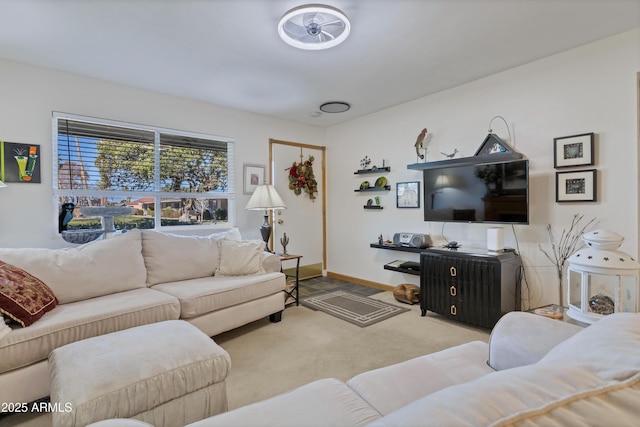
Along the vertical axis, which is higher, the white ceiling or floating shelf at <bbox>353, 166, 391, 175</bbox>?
the white ceiling

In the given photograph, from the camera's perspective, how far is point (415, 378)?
1192mm

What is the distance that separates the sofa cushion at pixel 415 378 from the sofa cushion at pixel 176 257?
2222 mm

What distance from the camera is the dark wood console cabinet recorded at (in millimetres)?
2736

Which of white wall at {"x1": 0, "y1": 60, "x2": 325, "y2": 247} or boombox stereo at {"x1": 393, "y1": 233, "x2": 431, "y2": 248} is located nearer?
white wall at {"x1": 0, "y1": 60, "x2": 325, "y2": 247}

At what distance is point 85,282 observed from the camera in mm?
2336

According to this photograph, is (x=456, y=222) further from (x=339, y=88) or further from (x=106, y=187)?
(x=106, y=187)

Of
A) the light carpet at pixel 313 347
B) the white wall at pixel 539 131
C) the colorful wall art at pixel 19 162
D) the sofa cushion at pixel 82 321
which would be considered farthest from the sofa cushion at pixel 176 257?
the white wall at pixel 539 131

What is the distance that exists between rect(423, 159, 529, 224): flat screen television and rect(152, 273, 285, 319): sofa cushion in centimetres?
194

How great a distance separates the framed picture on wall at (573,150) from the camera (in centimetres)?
260

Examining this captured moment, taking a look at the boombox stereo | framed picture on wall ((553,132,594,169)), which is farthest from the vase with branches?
the boombox stereo

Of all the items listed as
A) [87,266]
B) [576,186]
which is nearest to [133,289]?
[87,266]

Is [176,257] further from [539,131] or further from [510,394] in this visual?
[539,131]

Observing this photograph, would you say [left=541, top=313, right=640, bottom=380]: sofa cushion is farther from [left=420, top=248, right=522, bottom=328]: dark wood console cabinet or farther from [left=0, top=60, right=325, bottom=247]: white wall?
[left=0, top=60, right=325, bottom=247]: white wall

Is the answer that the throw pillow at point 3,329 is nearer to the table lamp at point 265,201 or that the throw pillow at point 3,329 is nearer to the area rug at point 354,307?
the table lamp at point 265,201
